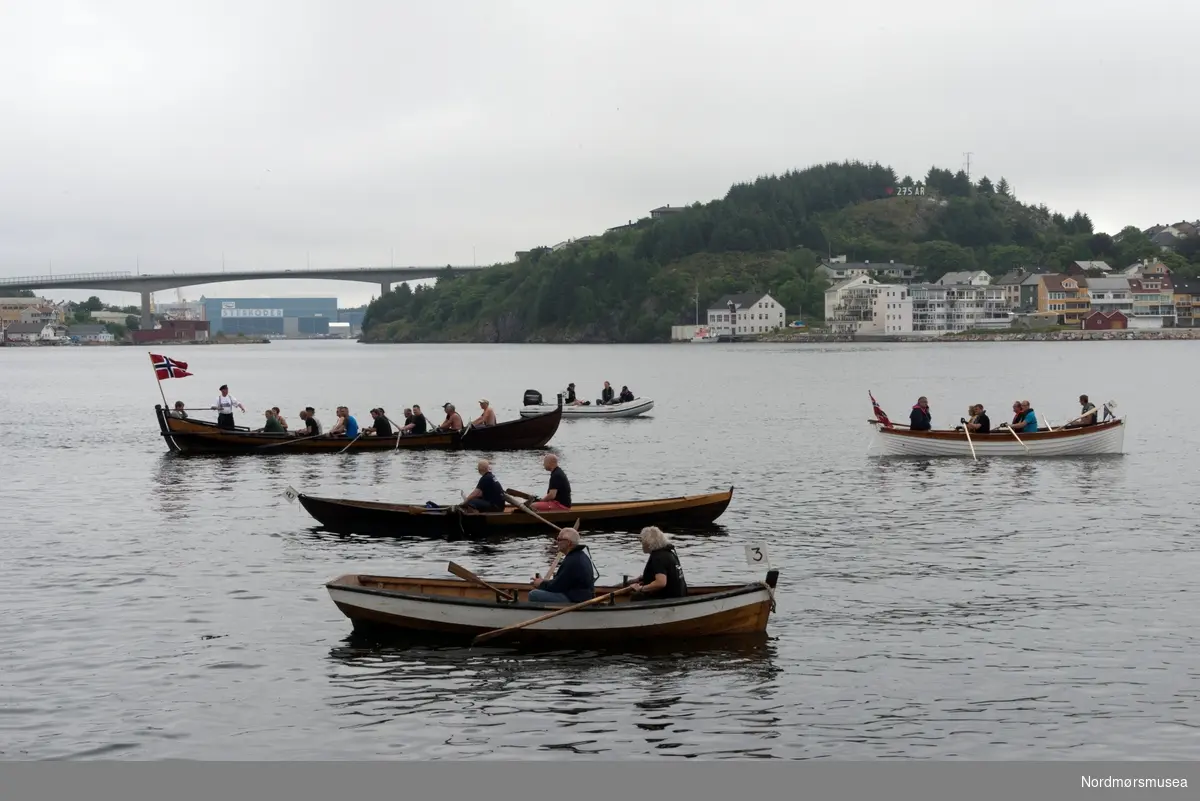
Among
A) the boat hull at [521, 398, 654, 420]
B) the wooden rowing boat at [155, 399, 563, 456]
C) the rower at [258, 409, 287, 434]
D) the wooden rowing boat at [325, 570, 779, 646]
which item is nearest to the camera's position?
the wooden rowing boat at [325, 570, 779, 646]

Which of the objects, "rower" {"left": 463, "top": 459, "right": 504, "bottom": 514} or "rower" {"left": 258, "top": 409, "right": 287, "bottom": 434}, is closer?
"rower" {"left": 463, "top": 459, "right": 504, "bottom": 514}

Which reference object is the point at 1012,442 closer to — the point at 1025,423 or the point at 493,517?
the point at 1025,423

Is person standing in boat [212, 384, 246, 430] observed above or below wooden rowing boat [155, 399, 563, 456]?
above

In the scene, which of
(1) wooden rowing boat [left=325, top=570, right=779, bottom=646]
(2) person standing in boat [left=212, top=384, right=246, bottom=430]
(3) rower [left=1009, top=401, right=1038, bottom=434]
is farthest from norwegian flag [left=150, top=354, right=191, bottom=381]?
(1) wooden rowing boat [left=325, top=570, right=779, bottom=646]

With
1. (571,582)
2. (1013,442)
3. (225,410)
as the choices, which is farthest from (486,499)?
(225,410)

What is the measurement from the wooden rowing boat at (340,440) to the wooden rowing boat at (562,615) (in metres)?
25.7

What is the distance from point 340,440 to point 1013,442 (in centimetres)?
2258

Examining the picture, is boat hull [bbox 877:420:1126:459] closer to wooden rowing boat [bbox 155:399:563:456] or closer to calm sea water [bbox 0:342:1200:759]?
calm sea water [bbox 0:342:1200:759]

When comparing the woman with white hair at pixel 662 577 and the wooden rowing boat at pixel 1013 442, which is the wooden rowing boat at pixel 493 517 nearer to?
the woman with white hair at pixel 662 577

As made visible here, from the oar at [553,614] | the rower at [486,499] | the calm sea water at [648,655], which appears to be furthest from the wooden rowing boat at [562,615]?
the rower at [486,499]

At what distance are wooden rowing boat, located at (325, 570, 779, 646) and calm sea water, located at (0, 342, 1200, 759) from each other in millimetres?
391

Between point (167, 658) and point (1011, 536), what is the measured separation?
17.3m

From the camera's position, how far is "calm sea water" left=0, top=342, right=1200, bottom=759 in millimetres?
14273

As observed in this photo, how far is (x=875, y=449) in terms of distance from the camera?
43875 millimetres
